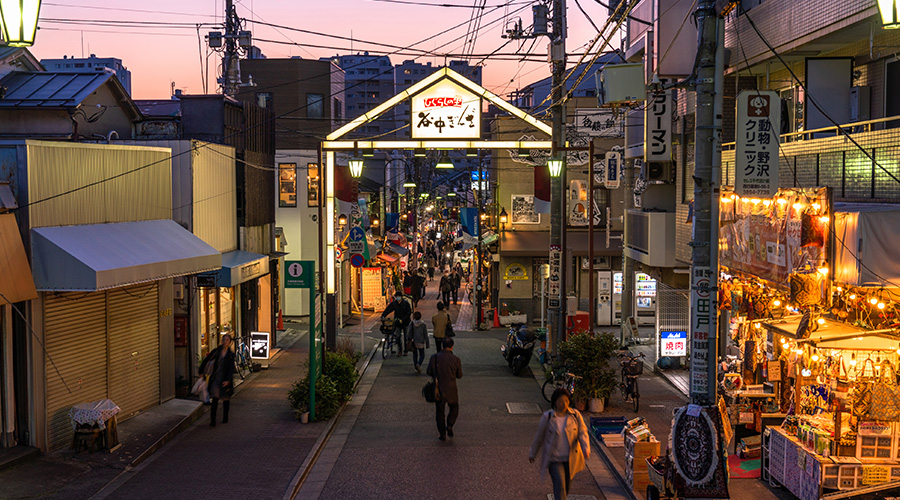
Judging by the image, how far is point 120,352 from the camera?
1540 cm

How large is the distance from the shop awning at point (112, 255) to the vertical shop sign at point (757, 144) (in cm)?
967

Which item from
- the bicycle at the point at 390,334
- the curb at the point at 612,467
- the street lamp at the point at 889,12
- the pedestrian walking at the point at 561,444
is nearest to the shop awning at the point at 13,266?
the pedestrian walking at the point at 561,444

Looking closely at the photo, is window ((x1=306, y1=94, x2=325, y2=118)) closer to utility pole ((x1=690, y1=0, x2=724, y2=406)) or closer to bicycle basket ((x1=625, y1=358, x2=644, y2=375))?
bicycle basket ((x1=625, y1=358, x2=644, y2=375))

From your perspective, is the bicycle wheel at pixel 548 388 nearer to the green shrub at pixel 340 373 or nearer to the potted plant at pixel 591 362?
the potted plant at pixel 591 362

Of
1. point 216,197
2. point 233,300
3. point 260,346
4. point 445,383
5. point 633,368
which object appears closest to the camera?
point 445,383

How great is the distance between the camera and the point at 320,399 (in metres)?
15.9

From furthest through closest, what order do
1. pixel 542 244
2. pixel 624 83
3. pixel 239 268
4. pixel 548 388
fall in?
pixel 542 244 < pixel 624 83 < pixel 239 268 < pixel 548 388

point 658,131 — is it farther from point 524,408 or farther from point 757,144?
point 757,144

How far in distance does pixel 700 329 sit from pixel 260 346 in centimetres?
1413

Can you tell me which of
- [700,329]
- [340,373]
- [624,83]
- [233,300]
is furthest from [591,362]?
[233,300]

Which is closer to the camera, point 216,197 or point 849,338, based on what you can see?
point 849,338

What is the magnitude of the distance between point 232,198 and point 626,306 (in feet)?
43.2

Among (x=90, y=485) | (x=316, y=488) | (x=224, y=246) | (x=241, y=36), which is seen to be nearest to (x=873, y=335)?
(x=316, y=488)

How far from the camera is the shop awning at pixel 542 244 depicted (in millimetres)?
34062
